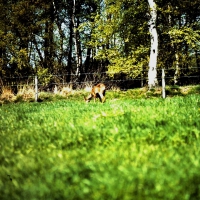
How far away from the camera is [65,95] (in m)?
19.0

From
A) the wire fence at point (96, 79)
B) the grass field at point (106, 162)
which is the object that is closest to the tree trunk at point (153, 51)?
the wire fence at point (96, 79)

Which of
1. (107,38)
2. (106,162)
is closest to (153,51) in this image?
(107,38)

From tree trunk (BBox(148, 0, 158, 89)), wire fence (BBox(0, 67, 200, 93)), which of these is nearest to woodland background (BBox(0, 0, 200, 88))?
wire fence (BBox(0, 67, 200, 93))

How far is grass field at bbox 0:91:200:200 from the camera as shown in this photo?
2.31 meters

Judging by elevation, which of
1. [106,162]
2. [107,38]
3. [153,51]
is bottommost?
[106,162]

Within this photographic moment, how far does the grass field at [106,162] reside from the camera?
231 centimetres

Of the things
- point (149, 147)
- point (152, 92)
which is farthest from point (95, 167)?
point (152, 92)

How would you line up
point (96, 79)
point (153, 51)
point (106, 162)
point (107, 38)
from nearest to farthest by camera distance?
1. point (106, 162)
2. point (153, 51)
3. point (107, 38)
4. point (96, 79)

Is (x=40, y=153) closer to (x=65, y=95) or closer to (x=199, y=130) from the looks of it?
(x=199, y=130)

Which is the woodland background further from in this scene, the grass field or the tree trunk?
the grass field

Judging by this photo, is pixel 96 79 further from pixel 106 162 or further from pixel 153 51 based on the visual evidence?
pixel 106 162

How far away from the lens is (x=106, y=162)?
2.88 metres

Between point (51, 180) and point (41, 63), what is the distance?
1058 inches

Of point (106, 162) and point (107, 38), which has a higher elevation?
point (107, 38)
